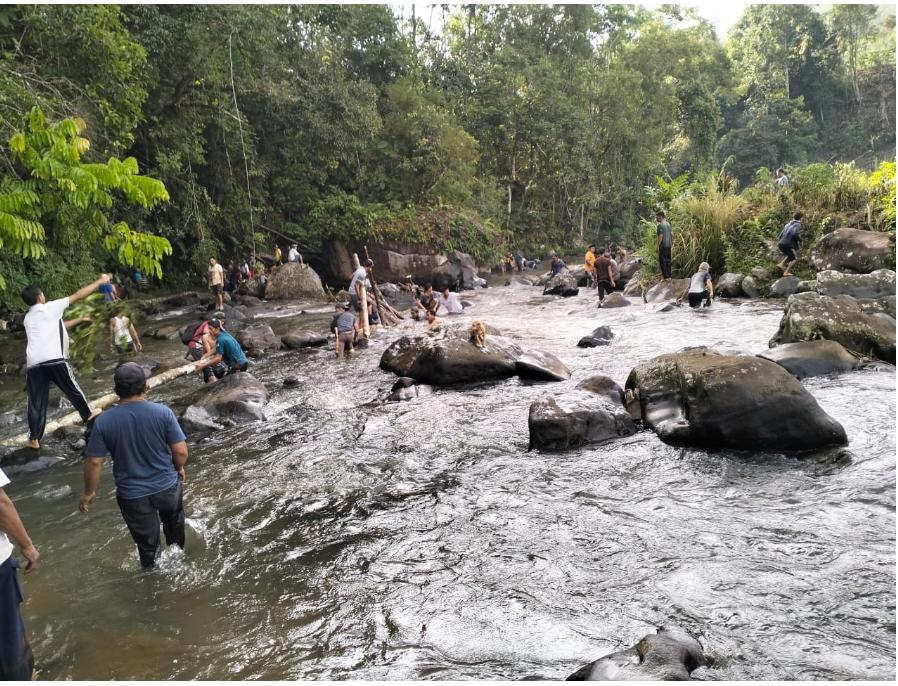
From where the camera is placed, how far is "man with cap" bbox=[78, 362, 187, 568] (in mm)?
4484

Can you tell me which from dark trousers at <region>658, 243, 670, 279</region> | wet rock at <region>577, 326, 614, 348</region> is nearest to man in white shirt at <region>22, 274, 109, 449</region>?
wet rock at <region>577, 326, 614, 348</region>

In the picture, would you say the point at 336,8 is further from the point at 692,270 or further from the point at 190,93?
the point at 692,270

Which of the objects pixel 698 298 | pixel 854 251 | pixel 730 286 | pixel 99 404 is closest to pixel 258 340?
pixel 99 404

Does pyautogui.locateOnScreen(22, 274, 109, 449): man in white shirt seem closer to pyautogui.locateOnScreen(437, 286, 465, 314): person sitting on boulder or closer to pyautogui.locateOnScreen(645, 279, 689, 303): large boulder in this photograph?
pyautogui.locateOnScreen(437, 286, 465, 314): person sitting on boulder

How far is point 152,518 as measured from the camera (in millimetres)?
4730

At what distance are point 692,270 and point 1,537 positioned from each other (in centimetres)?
1761

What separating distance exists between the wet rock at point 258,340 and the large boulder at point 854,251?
13177 mm

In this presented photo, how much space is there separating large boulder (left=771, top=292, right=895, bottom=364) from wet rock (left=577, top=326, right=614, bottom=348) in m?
3.43

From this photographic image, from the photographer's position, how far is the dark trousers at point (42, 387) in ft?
23.8

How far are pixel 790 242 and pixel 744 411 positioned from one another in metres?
11.1

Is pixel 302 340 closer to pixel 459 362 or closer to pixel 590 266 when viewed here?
pixel 459 362

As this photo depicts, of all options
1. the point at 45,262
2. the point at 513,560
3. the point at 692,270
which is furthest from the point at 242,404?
the point at 692,270

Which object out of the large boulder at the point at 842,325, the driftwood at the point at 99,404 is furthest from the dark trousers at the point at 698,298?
the driftwood at the point at 99,404

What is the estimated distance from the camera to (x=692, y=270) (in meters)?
17.9
